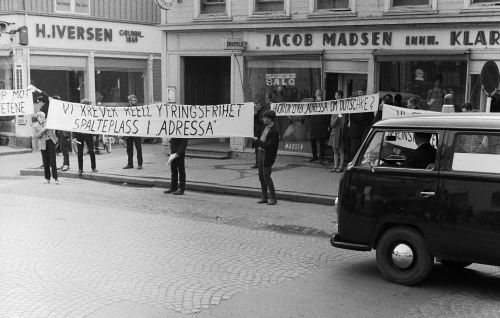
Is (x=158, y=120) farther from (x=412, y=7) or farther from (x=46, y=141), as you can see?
(x=412, y=7)

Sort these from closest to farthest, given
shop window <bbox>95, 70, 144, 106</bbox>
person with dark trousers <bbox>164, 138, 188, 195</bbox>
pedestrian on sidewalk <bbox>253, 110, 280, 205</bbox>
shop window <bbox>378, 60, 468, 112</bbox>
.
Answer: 1. pedestrian on sidewalk <bbox>253, 110, 280, 205</bbox>
2. person with dark trousers <bbox>164, 138, 188, 195</bbox>
3. shop window <bbox>378, 60, 468, 112</bbox>
4. shop window <bbox>95, 70, 144, 106</bbox>

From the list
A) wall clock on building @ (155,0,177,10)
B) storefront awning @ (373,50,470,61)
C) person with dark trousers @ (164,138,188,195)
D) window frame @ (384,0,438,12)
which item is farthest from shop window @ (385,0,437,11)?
wall clock on building @ (155,0,177,10)

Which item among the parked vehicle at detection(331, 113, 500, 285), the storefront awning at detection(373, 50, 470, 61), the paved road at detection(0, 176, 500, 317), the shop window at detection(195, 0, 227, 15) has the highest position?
the shop window at detection(195, 0, 227, 15)

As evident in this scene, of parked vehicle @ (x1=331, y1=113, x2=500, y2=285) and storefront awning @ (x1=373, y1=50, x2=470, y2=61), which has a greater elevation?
storefront awning @ (x1=373, y1=50, x2=470, y2=61)

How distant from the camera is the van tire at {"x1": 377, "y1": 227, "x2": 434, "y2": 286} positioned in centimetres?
681

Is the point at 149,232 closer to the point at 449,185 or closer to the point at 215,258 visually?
the point at 215,258

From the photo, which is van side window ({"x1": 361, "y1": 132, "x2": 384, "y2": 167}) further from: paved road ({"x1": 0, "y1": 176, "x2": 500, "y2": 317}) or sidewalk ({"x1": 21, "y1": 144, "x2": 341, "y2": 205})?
sidewalk ({"x1": 21, "y1": 144, "x2": 341, "y2": 205})

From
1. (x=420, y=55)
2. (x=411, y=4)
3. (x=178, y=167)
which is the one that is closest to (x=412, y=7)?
(x=411, y=4)

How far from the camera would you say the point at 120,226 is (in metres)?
9.77

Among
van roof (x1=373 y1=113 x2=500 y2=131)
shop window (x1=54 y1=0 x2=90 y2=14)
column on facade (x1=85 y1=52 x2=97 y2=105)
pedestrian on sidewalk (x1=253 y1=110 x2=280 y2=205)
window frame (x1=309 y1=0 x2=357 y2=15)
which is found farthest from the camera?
column on facade (x1=85 y1=52 x2=97 y2=105)

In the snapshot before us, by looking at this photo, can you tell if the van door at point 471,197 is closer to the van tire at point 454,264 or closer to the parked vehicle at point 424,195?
the parked vehicle at point 424,195

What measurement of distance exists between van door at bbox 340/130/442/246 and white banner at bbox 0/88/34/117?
40.0 feet

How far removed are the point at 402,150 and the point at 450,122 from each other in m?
0.80

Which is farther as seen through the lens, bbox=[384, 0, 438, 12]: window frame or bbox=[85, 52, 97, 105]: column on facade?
bbox=[85, 52, 97, 105]: column on facade
